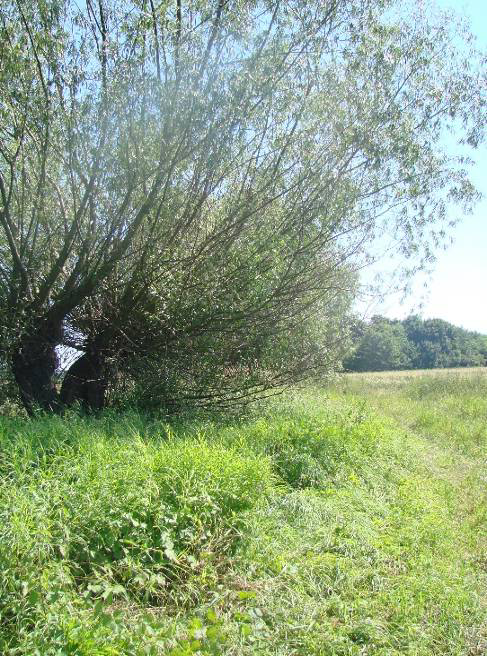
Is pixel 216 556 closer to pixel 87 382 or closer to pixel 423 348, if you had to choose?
pixel 87 382

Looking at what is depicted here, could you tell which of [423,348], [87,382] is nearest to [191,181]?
[87,382]

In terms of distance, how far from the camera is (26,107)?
20.9 ft

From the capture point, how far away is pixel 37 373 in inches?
326

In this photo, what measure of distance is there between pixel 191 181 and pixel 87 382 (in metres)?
3.73

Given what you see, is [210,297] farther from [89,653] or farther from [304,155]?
[89,653]

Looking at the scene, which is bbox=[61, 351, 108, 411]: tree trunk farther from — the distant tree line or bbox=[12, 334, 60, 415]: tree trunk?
the distant tree line

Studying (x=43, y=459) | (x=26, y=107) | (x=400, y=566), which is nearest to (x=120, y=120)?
(x=26, y=107)

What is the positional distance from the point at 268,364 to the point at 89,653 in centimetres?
648

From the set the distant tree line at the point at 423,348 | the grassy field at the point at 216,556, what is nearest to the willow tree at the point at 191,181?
the grassy field at the point at 216,556

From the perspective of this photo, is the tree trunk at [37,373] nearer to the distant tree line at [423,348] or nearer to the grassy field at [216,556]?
the grassy field at [216,556]

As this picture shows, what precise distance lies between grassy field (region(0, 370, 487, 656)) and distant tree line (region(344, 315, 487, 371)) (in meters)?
30.7

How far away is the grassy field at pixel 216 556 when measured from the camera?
290 cm

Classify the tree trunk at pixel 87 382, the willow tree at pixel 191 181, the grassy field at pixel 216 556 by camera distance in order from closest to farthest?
the grassy field at pixel 216 556, the willow tree at pixel 191 181, the tree trunk at pixel 87 382

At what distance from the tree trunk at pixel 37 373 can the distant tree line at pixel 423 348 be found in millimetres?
28318
